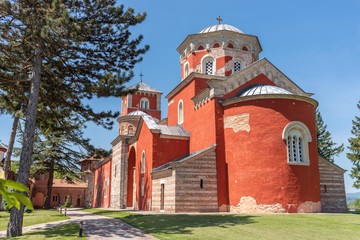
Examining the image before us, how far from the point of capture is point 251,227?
11.3 meters

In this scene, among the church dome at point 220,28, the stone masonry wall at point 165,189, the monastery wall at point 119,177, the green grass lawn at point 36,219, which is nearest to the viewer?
the green grass lawn at point 36,219

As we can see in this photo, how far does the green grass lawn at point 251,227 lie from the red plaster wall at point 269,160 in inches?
100.0

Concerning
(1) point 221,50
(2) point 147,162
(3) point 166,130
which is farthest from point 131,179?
(1) point 221,50

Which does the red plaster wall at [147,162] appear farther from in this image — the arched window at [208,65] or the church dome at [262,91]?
the church dome at [262,91]

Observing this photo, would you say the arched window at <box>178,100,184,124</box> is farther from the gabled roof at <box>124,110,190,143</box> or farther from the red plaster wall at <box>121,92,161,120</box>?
the red plaster wall at <box>121,92,161,120</box>

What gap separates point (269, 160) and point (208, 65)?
882 cm

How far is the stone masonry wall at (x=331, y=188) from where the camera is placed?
19125 millimetres

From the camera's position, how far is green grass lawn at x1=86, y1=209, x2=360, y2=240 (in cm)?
991

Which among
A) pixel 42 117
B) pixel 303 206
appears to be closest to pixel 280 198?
pixel 303 206

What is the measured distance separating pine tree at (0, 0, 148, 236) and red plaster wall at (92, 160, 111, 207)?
17.6 m

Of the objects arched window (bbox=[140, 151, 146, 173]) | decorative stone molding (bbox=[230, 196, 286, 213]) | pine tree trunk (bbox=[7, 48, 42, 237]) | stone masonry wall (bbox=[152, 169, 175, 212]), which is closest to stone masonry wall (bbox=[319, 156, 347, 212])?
decorative stone molding (bbox=[230, 196, 286, 213])

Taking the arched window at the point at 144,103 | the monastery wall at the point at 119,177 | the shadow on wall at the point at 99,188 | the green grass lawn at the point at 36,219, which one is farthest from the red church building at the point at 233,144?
A: the arched window at the point at 144,103

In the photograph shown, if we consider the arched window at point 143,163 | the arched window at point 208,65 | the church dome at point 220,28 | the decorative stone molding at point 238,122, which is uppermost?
the church dome at point 220,28

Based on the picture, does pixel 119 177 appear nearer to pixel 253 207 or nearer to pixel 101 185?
pixel 101 185
